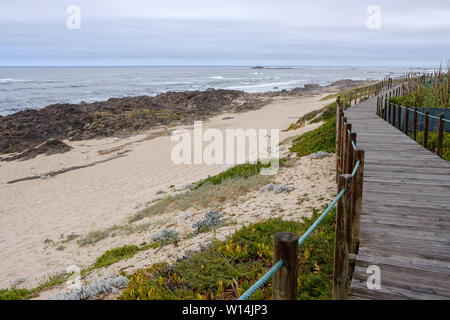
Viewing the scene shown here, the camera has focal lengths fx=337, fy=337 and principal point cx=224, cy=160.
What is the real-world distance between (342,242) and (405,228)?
179 cm

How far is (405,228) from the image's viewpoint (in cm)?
452

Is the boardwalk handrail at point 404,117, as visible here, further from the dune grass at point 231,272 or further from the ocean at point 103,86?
the ocean at point 103,86

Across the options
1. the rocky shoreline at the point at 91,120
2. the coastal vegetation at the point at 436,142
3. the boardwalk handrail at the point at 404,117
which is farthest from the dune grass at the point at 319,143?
the rocky shoreline at the point at 91,120

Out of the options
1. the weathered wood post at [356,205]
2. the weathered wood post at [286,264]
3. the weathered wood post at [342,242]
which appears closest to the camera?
the weathered wood post at [286,264]

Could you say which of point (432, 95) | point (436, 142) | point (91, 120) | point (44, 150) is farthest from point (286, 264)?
point (91, 120)

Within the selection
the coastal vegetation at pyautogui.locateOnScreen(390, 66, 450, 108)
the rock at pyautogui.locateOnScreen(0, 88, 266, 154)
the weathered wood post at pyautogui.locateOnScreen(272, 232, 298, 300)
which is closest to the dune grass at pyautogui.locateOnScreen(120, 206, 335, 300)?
the weathered wood post at pyautogui.locateOnScreen(272, 232, 298, 300)

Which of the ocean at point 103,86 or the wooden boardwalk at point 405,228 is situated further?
the ocean at point 103,86

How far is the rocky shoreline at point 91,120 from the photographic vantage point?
23.4 metres

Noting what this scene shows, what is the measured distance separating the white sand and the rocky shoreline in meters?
3.74

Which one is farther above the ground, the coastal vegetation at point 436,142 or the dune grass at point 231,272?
the coastal vegetation at point 436,142

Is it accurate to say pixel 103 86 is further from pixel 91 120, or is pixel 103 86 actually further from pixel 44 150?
pixel 44 150

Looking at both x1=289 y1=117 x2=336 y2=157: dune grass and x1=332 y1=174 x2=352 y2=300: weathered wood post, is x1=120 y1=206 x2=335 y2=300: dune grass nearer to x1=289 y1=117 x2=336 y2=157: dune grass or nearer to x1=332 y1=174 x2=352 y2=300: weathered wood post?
x1=332 y1=174 x2=352 y2=300: weathered wood post

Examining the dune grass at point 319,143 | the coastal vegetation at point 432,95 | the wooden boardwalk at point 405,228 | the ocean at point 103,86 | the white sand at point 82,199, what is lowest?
the white sand at point 82,199

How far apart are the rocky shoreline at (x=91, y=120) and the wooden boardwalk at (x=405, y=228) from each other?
2033 centimetres
